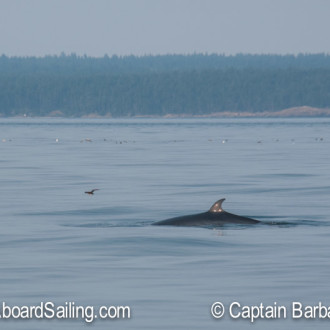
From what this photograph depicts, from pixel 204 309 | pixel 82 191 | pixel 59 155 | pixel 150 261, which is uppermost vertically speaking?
pixel 59 155

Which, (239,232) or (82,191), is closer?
(239,232)

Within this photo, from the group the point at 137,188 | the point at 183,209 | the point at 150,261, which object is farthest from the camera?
the point at 137,188

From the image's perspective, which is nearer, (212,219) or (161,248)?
(161,248)

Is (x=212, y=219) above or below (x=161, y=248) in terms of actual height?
above

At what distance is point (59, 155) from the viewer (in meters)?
61.0

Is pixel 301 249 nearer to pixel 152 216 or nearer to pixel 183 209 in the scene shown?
pixel 152 216

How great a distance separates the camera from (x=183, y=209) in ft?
96.2

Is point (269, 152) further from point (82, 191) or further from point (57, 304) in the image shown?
point (57, 304)

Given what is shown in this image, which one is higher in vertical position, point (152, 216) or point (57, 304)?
point (152, 216)

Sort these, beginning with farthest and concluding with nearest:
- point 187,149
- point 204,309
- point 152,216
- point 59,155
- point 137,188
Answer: point 187,149 < point 59,155 < point 137,188 < point 152,216 < point 204,309

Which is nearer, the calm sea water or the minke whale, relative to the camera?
the calm sea water

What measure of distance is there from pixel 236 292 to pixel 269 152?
48417 millimetres

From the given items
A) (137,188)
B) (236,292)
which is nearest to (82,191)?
(137,188)

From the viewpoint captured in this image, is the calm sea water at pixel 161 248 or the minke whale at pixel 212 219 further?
the minke whale at pixel 212 219
